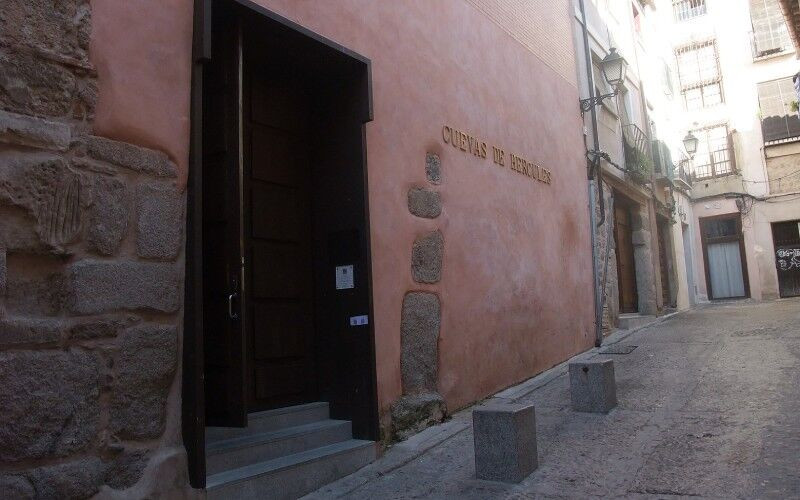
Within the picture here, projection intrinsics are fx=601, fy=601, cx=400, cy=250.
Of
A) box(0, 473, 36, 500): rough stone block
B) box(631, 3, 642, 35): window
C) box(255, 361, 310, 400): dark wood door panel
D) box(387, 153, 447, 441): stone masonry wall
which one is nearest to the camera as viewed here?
box(0, 473, 36, 500): rough stone block

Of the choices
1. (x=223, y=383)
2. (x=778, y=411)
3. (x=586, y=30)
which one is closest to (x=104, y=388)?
(x=223, y=383)

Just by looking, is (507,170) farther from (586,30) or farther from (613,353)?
(586,30)

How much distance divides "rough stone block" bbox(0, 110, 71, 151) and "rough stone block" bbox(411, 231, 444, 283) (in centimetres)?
257

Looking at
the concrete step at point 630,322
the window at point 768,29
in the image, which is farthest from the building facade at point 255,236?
the window at point 768,29

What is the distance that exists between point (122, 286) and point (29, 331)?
0.42m

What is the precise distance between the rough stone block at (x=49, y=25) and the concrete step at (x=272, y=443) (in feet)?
6.48

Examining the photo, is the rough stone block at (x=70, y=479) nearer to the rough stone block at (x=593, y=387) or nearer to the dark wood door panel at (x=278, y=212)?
the dark wood door panel at (x=278, y=212)

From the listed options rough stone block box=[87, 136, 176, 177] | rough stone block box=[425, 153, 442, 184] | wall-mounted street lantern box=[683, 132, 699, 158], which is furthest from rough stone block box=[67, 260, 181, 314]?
wall-mounted street lantern box=[683, 132, 699, 158]

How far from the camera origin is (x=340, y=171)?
4133 mm

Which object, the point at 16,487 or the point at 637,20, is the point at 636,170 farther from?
the point at 16,487

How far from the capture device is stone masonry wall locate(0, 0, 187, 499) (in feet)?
7.49

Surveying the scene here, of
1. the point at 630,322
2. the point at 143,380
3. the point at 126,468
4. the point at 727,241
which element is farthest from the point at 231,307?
the point at 727,241

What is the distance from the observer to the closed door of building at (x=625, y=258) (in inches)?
412

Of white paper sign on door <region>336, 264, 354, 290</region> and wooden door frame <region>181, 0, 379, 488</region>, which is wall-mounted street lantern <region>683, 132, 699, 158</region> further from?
wooden door frame <region>181, 0, 379, 488</region>
